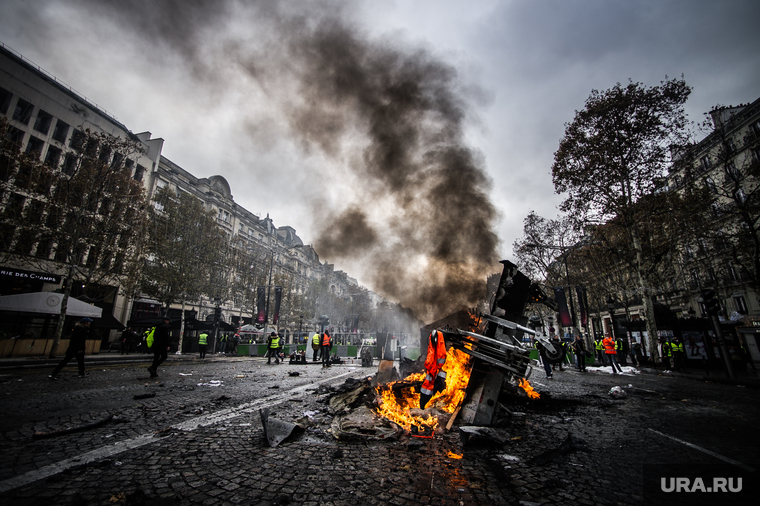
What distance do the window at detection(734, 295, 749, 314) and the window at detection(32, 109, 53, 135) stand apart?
6101 centimetres

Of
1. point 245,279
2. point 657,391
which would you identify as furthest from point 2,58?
point 657,391

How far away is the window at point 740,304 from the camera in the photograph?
91.3 ft

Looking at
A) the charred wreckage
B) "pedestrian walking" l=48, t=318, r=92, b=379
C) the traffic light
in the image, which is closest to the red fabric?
the charred wreckage

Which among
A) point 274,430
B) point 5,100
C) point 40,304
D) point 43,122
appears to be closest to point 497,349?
point 274,430

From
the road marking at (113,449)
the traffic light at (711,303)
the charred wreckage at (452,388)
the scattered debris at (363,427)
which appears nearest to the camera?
the road marking at (113,449)

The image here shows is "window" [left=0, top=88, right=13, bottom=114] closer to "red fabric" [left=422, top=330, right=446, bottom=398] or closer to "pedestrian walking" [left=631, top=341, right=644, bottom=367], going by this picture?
"red fabric" [left=422, top=330, right=446, bottom=398]

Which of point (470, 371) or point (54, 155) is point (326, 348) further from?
point (54, 155)

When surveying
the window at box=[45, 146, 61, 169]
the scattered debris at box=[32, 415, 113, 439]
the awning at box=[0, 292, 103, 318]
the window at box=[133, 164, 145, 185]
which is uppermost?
the window at box=[133, 164, 145, 185]

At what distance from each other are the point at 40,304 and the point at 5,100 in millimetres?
16424

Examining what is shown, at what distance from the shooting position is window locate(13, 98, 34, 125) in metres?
23.0

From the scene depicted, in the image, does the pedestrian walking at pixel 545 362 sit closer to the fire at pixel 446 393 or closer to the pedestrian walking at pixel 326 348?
the fire at pixel 446 393

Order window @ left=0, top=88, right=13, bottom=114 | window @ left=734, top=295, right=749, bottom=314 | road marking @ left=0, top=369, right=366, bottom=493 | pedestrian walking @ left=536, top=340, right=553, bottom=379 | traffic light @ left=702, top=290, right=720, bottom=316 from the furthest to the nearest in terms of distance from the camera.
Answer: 1. window @ left=734, top=295, right=749, bottom=314
2. window @ left=0, top=88, right=13, bottom=114
3. pedestrian walking @ left=536, top=340, right=553, bottom=379
4. traffic light @ left=702, top=290, right=720, bottom=316
5. road marking @ left=0, top=369, right=366, bottom=493

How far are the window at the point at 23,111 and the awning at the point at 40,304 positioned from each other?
1499 centimetres

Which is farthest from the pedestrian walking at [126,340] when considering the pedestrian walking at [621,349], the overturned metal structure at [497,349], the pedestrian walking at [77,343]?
the pedestrian walking at [621,349]
